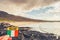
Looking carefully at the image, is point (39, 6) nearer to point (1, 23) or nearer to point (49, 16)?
point (49, 16)

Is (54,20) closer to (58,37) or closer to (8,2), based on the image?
(58,37)

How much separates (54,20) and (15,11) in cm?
109

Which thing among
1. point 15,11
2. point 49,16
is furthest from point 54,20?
point 15,11

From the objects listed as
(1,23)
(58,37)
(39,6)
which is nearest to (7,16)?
(1,23)

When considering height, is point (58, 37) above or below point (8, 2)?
below

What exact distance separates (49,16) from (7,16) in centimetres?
114

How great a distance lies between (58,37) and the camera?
23.3 feet

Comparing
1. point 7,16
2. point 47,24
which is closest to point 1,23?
point 7,16

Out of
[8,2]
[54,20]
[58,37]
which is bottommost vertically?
[58,37]

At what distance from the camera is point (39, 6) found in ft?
23.6

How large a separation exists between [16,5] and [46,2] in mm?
825

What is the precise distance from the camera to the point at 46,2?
718 centimetres

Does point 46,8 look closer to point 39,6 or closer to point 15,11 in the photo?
point 39,6

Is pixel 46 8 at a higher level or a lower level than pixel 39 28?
higher
